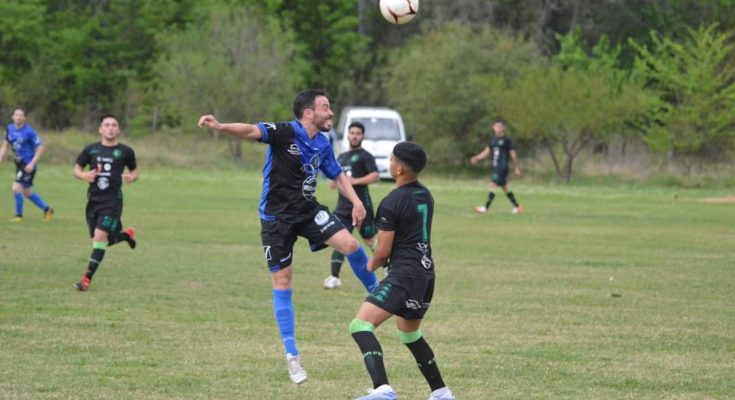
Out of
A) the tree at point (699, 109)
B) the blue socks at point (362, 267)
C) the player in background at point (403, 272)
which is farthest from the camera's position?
the tree at point (699, 109)

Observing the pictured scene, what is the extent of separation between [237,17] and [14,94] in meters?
11.2

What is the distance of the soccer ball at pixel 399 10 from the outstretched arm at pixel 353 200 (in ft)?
8.81

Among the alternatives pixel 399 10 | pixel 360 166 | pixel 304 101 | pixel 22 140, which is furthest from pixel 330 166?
pixel 22 140

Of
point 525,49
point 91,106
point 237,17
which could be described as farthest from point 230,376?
point 91,106

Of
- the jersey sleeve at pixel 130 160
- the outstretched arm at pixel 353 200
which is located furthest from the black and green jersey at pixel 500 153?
the outstretched arm at pixel 353 200

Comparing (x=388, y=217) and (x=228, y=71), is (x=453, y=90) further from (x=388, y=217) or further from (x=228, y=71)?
(x=388, y=217)

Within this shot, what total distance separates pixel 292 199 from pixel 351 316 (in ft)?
10.4

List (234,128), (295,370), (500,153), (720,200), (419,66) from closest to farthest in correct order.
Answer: (234,128)
(295,370)
(500,153)
(720,200)
(419,66)

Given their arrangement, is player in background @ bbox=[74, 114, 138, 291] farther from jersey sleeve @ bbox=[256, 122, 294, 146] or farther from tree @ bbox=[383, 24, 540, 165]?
tree @ bbox=[383, 24, 540, 165]

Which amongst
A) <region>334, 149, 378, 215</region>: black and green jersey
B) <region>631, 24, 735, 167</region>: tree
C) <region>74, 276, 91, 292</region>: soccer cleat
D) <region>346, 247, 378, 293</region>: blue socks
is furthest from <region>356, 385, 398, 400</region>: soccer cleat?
<region>631, 24, 735, 167</region>: tree

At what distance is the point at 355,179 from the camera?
14656 mm

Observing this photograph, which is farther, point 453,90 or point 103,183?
point 453,90

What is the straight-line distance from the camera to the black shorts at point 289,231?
891cm

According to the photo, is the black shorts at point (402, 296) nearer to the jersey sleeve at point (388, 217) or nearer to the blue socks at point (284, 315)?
the jersey sleeve at point (388, 217)
